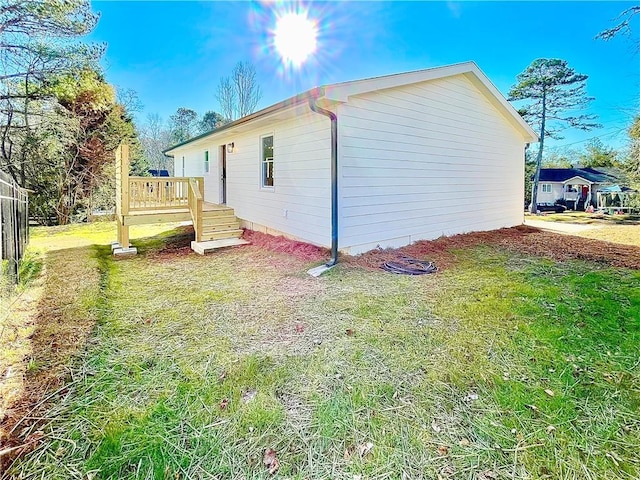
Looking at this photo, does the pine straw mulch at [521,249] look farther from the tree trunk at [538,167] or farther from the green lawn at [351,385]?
the tree trunk at [538,167]

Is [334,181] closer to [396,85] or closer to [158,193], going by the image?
[396,85]

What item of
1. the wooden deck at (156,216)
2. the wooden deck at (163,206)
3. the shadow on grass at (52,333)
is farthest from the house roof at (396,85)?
the shadow on grass at (52,333)

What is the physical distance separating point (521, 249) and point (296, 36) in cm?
798

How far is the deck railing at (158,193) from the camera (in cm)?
808

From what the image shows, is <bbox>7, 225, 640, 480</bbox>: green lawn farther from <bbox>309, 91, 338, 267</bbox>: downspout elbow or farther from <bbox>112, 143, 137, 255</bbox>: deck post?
<bbox>112, 143, 137, 255</bbox>: deck post

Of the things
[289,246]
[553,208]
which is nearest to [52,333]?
[289,246]

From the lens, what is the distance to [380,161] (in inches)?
282

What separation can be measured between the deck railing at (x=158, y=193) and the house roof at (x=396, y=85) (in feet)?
6.77

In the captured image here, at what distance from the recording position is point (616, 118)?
12.1m

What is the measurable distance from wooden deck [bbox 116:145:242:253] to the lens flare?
474cm

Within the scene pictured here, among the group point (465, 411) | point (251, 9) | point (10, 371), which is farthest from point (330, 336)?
point (251, 9)

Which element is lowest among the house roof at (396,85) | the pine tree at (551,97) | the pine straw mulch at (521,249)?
the pine straw mulch at (521,249)

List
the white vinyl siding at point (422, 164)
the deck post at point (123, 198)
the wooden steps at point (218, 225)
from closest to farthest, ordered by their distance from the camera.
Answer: the white vinyl siding at point (422, 164), the deck post at point (123, 198), the wooden steps at point (218, 225)

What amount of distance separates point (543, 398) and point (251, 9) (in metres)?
10.8
